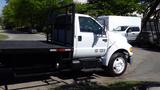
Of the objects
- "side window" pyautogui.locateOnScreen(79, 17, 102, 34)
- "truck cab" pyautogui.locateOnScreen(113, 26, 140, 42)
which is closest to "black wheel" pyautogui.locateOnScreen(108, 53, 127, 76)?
"side window" pyautogui.locateOnScreen(79, 17, 102, 34)

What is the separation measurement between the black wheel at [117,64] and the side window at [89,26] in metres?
1.10

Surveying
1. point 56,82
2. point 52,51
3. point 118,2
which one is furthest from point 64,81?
point 118,2

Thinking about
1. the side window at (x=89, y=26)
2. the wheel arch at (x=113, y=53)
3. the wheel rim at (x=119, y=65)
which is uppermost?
the side window at (x=89, y=26)

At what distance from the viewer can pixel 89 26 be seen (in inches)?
454

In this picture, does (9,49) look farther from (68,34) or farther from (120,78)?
(120,78)

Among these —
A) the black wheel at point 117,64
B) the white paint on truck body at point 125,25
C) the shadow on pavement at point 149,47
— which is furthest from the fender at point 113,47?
the white paint on truck body at point 125,25

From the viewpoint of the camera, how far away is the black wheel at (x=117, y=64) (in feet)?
39.2

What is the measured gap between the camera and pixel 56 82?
1081 centimetres

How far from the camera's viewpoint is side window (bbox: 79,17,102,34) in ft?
37.2

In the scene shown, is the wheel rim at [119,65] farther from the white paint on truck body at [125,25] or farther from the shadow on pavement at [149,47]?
the white paint on truck body at [125,25]

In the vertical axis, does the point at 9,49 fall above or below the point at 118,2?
below

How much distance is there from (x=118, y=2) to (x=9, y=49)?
36420 millimetres

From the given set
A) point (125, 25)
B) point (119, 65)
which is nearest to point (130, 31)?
point (125, 25)

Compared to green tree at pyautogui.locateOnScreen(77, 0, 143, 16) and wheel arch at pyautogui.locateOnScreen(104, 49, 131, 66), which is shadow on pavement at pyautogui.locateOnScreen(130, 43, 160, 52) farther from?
green tree at pyautogui.locateOnScreen(77, 0, 143, 16)
